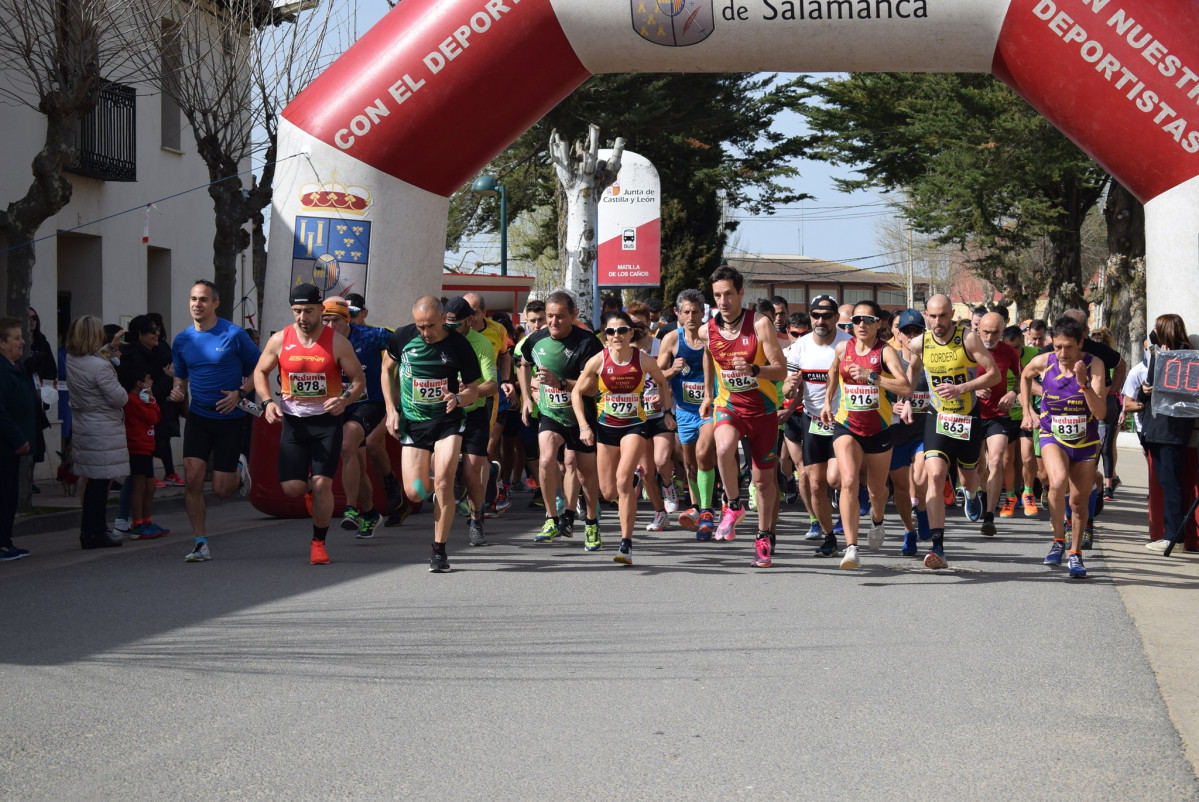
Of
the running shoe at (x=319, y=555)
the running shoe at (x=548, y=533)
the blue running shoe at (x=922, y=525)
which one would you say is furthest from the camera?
the blue running shoe at (x=922, y=525)

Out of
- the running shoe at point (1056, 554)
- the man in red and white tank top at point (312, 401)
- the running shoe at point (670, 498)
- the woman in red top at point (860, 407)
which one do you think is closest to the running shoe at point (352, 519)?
the man in red and white tank top at point (312, 401)

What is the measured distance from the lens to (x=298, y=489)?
10.1m

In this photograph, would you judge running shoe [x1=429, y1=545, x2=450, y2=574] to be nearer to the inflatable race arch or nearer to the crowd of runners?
the crowd of runners

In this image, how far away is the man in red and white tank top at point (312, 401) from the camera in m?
9.99

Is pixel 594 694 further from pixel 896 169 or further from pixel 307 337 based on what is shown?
pixel 896 169

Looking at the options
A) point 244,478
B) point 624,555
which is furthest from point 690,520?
point 244,478

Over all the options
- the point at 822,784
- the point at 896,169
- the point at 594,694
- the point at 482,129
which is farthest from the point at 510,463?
the point at 896,169

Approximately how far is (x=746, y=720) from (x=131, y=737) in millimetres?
2225

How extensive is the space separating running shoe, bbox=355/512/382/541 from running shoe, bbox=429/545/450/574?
6.34ft

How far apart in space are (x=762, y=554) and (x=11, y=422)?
17.2ft

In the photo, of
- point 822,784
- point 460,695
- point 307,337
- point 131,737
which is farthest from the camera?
point 307,337

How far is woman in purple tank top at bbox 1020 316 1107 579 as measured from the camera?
32.1 ft

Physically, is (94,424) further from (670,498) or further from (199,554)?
(670,498)

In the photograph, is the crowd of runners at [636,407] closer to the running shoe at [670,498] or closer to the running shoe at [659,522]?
the running shoe at [659,522]
